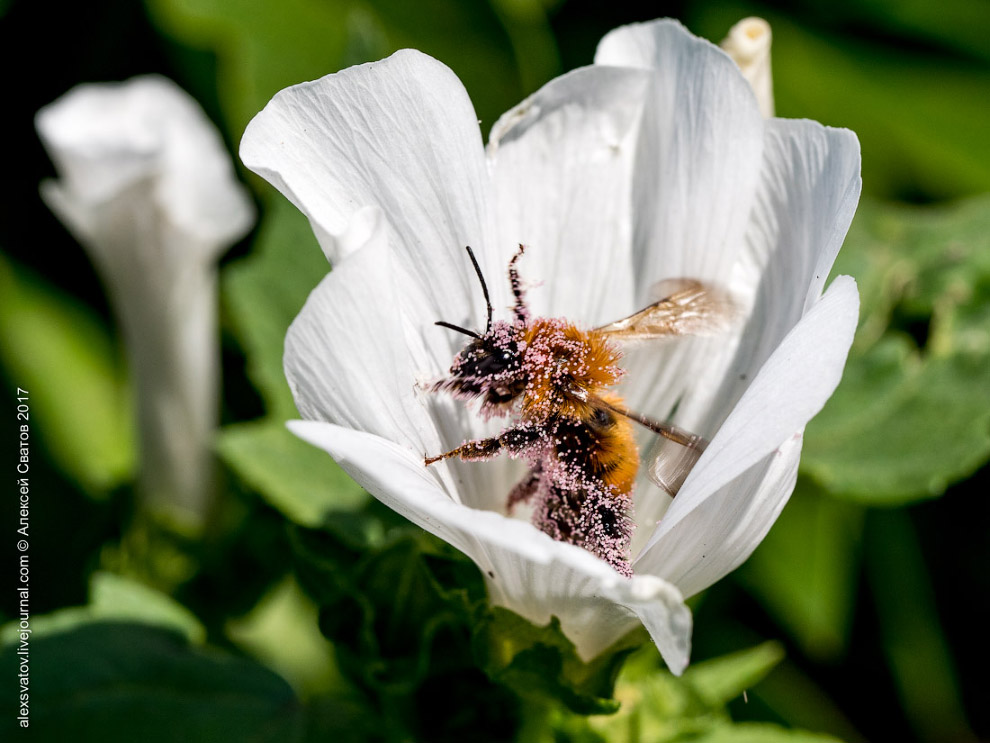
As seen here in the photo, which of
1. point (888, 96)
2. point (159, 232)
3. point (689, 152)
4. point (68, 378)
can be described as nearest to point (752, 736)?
point (689, 152)

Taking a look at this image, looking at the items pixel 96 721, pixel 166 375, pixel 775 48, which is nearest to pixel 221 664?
pixel 96 721

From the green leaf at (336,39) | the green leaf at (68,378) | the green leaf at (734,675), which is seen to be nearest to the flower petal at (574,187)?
the green leaf at (734,675)

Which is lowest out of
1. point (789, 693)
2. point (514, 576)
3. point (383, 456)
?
point (789, 693)

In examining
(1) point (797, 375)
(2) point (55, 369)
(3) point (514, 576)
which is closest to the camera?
(1) point (797, 375)

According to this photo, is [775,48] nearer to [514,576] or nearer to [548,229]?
[548,229]

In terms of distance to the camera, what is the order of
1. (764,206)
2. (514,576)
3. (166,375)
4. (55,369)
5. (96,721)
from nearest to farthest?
(514,576) < (764,206) < (96,721) < (166,375) < (55,369)

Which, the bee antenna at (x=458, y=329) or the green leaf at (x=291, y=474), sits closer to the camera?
the bee antenna at (x=458, y=329)

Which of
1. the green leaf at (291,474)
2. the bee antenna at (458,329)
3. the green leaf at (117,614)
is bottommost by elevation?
the green leaf at (117,614)

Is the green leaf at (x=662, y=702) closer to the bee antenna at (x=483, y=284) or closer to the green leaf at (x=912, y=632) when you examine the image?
the bee antenna at (x=483, y=284)

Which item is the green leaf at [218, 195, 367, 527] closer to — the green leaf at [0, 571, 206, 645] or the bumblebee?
the green leaf at [0, 571, 206, 645]
